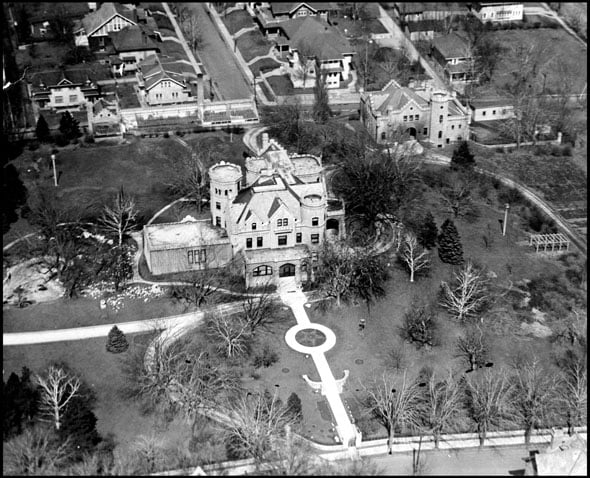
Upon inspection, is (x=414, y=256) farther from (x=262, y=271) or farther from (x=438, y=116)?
(x=438, y=116)

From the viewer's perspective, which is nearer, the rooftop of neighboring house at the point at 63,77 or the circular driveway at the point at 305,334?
the circular driveway at the point at 305,334

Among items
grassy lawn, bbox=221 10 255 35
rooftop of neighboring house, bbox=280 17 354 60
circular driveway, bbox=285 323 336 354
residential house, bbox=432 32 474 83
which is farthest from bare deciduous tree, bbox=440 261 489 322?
grassy lawn, bbox=221 10 255 35

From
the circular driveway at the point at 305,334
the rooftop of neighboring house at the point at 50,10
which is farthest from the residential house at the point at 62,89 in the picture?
the circular driveway at the point at 305,334

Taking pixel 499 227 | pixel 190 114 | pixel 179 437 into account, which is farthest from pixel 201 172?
pixel 179 437

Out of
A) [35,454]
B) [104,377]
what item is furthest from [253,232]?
[35,454]

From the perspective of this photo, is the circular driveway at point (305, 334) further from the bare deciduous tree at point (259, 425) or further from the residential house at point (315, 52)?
the residential house at point (315, 52)

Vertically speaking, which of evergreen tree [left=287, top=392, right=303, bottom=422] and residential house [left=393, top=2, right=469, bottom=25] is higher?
residential house [left=393, top=2, right=469, bottom=25]

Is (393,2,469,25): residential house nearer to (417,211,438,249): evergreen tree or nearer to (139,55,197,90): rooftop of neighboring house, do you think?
(139,55,197,90): rooftop of neighboring house
